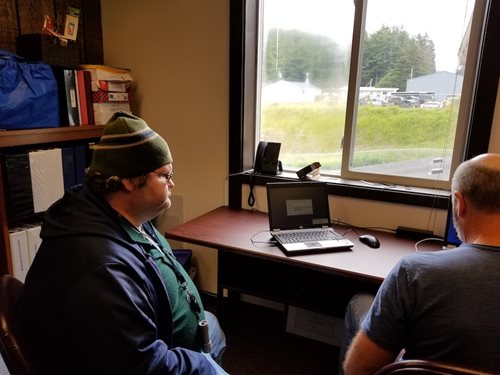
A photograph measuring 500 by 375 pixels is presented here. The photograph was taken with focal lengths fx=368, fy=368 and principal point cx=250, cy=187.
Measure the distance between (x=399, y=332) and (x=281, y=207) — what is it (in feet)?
3.38

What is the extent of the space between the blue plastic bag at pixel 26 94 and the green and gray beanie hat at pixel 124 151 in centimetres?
114

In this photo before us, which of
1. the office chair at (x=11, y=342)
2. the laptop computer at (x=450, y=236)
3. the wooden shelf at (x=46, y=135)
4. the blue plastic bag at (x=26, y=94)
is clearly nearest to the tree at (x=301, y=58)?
the laptop computer at (x=450, y=236)

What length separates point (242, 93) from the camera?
2.25 meters

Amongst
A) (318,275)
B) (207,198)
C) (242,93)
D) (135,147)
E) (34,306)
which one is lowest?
(318,275)

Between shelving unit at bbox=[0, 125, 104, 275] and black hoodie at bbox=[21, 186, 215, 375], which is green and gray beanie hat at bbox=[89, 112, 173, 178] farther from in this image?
shelving unit at bbox=[0, 125, 104, 275]

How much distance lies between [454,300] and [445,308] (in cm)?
3

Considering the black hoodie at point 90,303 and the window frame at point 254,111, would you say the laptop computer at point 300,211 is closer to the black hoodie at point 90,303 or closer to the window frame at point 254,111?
the window frame at point 254,111

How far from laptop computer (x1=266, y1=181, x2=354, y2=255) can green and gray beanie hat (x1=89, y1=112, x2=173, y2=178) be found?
35.6 inches

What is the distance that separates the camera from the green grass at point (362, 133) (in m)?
1.99

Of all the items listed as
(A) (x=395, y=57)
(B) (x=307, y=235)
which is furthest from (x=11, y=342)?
(A) (x=395, y=57)

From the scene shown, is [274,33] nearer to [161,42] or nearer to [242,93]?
[242,93]

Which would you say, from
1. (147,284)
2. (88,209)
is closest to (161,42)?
(88,209)

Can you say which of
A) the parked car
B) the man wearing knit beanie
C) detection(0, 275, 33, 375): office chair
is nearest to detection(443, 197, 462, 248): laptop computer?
the parked car

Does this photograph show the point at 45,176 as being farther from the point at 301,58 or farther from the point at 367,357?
the point at 367,357
